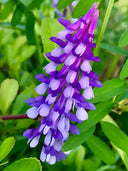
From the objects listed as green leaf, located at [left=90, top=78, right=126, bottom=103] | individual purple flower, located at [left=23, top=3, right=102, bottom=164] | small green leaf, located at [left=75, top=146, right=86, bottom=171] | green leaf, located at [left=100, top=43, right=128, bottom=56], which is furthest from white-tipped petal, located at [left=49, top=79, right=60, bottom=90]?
small green leaf, located at [left=75, top=146, right=86, bottom=171]

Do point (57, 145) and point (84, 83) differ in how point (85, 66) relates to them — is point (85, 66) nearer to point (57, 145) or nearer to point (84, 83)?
point (84, 83)

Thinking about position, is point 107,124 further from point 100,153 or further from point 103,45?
point 103,45

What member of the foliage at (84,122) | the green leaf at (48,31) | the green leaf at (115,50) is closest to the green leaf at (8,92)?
the foliage at (84,122)

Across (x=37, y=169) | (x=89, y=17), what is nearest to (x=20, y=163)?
(x=37, y=169)

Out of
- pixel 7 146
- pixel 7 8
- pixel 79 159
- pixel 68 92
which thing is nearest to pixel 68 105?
pixel 68 92

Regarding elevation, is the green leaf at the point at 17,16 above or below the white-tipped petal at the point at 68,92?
→ above

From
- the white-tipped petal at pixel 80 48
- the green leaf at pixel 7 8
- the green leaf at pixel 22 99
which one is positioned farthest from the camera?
the green leaf at pixel 7 8

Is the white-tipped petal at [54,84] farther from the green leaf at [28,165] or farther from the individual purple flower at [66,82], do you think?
the green leaf at [28,165]
